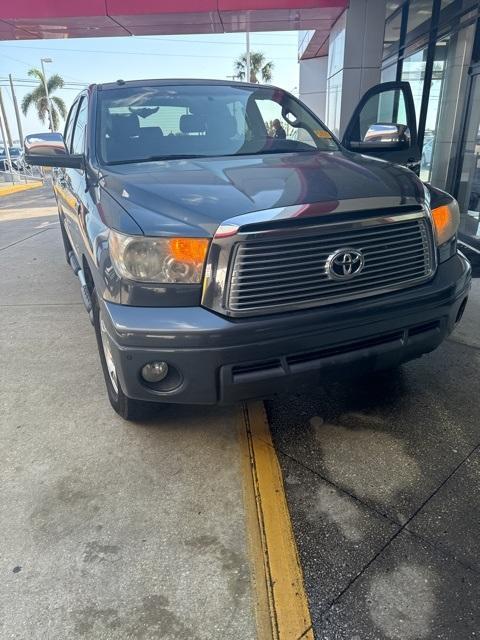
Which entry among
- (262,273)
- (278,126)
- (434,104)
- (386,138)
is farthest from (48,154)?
(434,104)

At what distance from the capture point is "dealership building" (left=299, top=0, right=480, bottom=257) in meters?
7.49

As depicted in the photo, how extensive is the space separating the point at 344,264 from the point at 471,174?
21.8ft

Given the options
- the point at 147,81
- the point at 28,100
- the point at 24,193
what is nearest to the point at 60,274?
the point at 147,81

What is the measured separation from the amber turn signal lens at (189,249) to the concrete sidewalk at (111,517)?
1.11m

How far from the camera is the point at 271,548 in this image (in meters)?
2.04

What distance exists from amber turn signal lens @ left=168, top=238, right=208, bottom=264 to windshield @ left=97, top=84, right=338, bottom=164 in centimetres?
121

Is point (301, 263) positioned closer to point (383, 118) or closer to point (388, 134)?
point (388, 134)

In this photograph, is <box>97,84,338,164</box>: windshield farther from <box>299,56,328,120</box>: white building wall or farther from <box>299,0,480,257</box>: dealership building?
<box>299,56,328,120</box>: white building wall

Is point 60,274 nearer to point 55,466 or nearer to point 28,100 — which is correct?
point 55,466

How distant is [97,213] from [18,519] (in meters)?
1.55

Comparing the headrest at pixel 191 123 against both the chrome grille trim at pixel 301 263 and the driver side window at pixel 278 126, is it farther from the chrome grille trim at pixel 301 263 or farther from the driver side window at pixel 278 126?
the chrome grille trim at pixel 301 263

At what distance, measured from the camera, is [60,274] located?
6.23 m

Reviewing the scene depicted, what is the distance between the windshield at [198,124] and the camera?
3227 millimetres

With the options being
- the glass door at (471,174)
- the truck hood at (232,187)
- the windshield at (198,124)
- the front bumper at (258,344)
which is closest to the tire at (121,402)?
the front bumper at (258,344)
